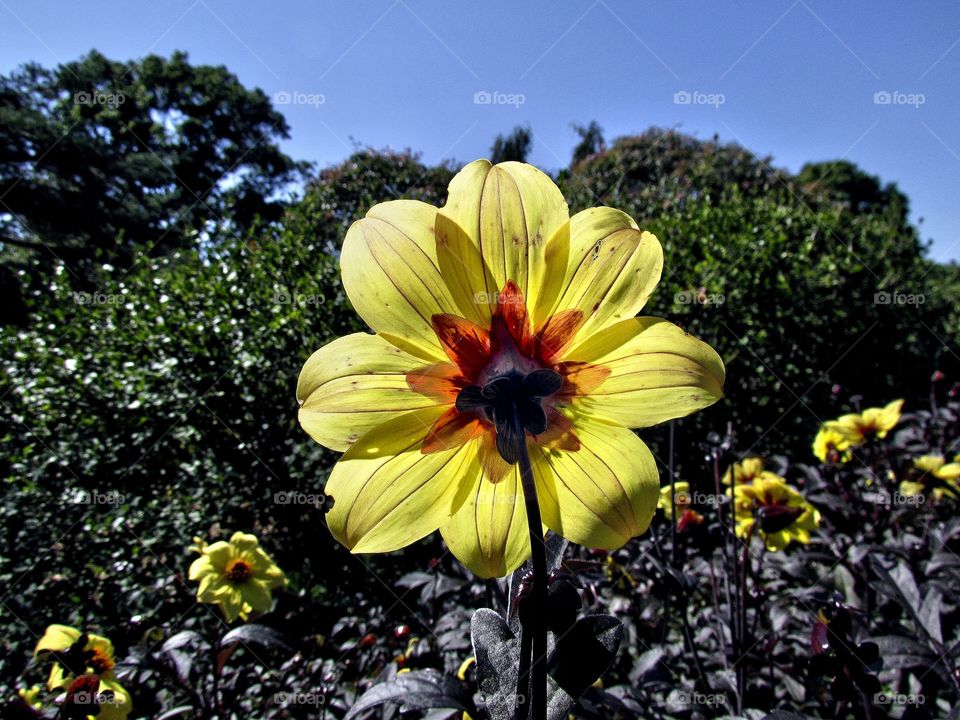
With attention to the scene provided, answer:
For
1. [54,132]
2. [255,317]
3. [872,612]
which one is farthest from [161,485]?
[54,132]

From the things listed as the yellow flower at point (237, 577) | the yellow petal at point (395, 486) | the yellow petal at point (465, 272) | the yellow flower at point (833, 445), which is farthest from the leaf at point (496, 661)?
the yellow flower at point (833, 445)

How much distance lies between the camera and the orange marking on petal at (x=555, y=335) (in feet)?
2.36

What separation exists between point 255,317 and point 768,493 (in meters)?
3.18

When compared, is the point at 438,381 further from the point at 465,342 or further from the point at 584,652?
the point at 584,652

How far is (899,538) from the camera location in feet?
8.15

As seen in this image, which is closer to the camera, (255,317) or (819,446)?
(819,446)

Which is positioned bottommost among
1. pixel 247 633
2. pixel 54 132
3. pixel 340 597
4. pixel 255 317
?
pixel 340 597

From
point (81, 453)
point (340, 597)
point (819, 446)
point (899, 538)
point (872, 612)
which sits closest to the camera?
point (872, 612)

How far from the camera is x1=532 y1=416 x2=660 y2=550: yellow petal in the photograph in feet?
2.14

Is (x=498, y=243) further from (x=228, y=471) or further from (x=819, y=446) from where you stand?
(x=228, y=471)

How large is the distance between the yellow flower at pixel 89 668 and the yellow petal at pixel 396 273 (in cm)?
140

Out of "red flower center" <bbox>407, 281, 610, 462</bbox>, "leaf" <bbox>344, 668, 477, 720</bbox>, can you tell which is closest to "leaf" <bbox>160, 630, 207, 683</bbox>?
"leaf" <bbox>344, 668, 477, 720</bbox>

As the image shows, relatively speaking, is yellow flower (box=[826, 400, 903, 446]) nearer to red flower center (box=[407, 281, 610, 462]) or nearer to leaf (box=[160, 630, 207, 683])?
red flower center (box=[407, 281, 610, 462])

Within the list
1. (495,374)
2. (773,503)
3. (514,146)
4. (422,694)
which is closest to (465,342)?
(495,374)
